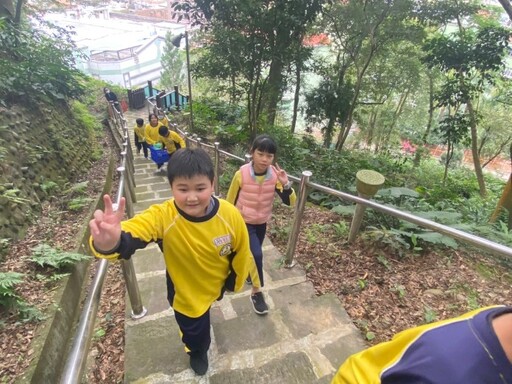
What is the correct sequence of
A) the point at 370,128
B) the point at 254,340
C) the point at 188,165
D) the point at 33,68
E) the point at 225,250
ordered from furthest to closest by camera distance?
Answer: the point at 370,128 < the point at 33,68 < the point at 254,340 < the point at 225,250 < the point at 188,165

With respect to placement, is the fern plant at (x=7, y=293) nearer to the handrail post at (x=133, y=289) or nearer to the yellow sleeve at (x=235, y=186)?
the handrail post at (x=133, y=289)

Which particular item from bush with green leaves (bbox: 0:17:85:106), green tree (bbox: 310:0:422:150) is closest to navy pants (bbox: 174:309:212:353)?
bush with green leaves (bbox: 0:17:85:106)

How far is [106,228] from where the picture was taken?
1338mm

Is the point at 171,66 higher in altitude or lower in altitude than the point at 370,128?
higher

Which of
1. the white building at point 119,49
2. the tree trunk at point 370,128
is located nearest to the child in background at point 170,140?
the tree trunk at point 370,128

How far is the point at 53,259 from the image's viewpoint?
9.54 feet

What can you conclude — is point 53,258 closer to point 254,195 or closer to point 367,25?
point 254,195

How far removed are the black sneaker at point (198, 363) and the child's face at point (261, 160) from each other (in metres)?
1.51

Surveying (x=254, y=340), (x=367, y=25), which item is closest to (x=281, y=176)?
(x=254, y=340)

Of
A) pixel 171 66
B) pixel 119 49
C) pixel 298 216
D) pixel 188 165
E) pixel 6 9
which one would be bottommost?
pixel 171 66

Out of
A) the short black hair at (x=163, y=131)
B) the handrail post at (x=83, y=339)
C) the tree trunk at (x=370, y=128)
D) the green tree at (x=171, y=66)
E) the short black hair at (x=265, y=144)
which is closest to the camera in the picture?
the handrail post at (x=83, y=339)

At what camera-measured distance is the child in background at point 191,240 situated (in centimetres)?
144

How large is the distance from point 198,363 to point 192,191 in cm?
124

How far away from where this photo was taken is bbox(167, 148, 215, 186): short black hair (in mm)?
1525
